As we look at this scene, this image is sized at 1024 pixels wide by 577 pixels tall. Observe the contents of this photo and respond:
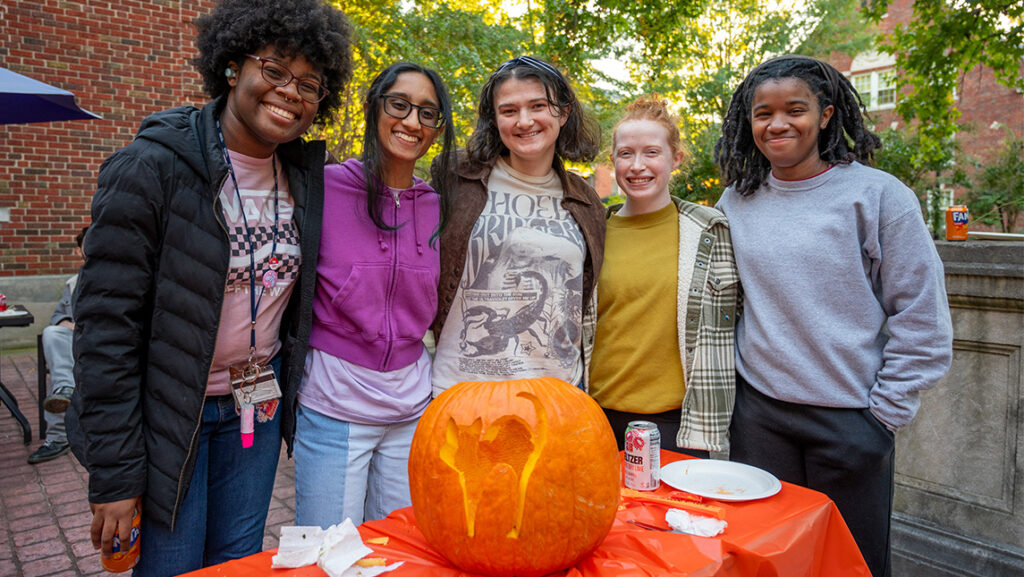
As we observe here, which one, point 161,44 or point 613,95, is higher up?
point 613,95

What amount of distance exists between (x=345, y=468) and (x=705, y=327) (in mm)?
1283

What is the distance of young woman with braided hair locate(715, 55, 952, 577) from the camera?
193 cm

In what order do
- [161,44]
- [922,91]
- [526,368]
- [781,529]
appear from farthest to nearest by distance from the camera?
[161,44] → [922,91] → [526,368] → [781,529]

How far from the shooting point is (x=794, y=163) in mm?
2188

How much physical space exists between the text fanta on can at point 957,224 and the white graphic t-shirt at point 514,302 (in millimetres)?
1980

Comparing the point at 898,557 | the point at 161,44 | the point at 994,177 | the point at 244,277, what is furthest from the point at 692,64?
the point at 244,277

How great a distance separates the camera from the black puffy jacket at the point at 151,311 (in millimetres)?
1439

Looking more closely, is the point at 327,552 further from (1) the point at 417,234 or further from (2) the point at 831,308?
(2) the point at 831,308

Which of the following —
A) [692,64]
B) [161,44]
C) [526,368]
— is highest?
[692,64]

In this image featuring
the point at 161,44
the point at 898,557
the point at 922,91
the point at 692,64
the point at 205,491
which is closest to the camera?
the point at 205,491

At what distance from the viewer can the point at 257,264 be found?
1737 millimetres

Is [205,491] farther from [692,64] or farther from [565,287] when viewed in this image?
[692,64]

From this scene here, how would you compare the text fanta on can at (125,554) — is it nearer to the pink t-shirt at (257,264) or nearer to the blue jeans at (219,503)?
the blue jeans at (219,503)

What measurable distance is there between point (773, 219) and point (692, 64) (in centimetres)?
1530
